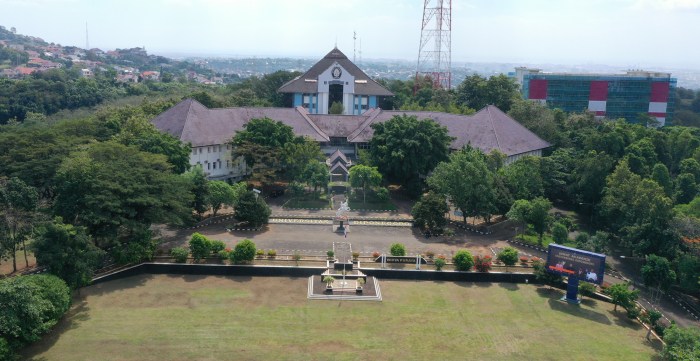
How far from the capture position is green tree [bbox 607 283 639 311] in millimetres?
25766

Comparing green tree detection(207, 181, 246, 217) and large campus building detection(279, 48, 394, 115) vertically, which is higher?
large campus building detection(279, 48, 394, 115)

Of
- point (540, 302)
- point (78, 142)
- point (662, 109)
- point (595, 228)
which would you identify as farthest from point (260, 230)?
point (662, 109)

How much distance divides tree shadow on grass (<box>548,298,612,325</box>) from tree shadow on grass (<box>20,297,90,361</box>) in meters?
21.9

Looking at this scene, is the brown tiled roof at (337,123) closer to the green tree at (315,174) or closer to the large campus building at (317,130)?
the large campus building at (317,130)

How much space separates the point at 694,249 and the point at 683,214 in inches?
169

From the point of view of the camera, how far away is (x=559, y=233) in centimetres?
3247

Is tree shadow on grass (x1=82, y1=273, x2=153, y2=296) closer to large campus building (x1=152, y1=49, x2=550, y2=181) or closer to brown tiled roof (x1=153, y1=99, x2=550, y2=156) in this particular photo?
large campus building (x1=152, y1=49, x2=550, y2=181)

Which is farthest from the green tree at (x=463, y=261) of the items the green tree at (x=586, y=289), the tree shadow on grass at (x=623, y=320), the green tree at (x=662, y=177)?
the green tree at (x=662, y=177)

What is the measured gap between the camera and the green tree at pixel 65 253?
78.7 feet

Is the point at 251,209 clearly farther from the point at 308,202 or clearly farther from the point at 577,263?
the point at 577,263

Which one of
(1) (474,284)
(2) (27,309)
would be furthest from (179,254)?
(1) (474,284)

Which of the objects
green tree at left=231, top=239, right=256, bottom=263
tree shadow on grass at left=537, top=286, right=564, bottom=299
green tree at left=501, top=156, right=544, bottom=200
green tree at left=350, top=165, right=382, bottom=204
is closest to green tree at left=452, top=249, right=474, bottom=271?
tree shadow on grass at left=537, top=286, right=564, bottom=299

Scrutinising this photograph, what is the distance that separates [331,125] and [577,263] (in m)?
28.4

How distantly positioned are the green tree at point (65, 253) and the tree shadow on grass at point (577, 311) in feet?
72.7
